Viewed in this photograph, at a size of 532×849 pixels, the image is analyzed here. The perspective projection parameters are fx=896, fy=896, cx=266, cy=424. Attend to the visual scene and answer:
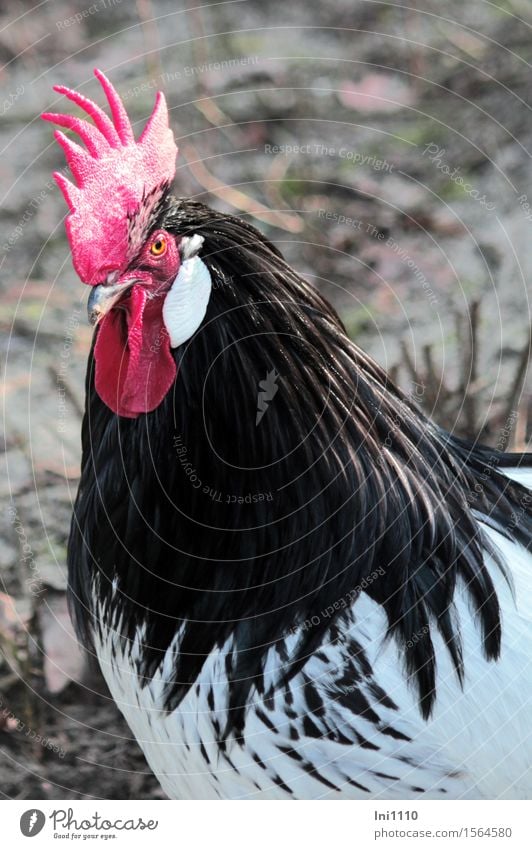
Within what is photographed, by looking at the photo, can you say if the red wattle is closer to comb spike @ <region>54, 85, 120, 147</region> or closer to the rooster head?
the rooster head

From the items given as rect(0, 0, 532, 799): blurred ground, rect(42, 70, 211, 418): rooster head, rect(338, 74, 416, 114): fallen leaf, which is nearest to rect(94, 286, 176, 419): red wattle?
rect(42, 70, 211, 418): rooster head

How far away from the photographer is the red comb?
1.02m

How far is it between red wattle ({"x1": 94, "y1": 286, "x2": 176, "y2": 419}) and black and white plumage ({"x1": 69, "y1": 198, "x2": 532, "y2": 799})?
21mm

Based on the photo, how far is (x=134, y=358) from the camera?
43.1 inches

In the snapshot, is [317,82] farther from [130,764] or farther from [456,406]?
[130,764]

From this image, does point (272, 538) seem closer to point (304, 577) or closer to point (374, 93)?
point (304, 577)

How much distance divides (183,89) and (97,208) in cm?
134

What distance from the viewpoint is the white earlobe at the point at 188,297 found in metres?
1.05

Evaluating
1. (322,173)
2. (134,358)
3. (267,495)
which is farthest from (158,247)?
(322,173)

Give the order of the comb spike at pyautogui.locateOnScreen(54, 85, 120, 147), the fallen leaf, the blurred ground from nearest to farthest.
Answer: the comb spike at pyautogui.locateOnScreen(54, 85, 120, 147)
the blurred ground
the fallen leaf

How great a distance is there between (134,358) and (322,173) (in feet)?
4.07

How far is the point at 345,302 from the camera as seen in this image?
2.10 m

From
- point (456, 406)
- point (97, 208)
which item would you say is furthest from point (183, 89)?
point (97, 208)

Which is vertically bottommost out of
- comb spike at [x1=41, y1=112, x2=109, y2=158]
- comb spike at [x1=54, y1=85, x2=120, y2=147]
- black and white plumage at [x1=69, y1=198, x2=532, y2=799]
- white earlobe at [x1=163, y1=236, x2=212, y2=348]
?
black and white plumage at [x1=69, y1=198, x2=532, y2=799]
